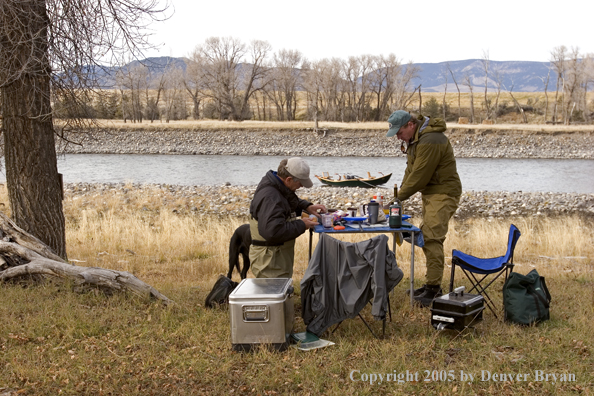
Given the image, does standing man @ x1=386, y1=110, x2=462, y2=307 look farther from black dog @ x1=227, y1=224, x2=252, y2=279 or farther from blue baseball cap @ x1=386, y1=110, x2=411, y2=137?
black dog @ x1=227, y1=224, x2=252, y2=279

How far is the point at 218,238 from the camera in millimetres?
9422

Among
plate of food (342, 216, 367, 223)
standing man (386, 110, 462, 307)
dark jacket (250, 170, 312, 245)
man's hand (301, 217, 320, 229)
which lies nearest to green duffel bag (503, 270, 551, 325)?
standing man (386, 110, 462, 307)

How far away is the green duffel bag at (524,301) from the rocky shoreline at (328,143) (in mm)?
37009

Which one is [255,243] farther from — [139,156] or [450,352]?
[139,156]

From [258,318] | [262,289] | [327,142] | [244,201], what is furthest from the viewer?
[327,142]

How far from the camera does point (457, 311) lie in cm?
401

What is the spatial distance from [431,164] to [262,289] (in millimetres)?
2056

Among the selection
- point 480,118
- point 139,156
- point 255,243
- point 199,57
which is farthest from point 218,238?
point 480,118

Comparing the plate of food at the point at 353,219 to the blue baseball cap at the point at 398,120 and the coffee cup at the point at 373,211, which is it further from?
the blue baseball cap at the point at 398,120

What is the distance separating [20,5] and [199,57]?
195 feet

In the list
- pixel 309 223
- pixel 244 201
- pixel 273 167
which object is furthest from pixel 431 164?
pixel 273 167

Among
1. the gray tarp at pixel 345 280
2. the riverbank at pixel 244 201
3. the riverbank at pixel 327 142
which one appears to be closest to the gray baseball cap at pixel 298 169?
the gray tarp at pixel 345 280

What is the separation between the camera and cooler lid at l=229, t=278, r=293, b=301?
12.2 feet

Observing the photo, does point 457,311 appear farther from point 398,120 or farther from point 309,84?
point 309,84
